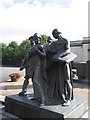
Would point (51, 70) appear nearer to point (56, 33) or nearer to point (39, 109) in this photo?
point (56, 33)

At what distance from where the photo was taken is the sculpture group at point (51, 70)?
4703 mm

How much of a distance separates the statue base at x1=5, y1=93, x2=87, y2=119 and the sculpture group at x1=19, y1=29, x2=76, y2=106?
0.21 m

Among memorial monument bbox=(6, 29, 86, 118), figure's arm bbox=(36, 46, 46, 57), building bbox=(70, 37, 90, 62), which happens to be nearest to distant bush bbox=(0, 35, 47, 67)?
building bbox=(70, 37, 90, 62)

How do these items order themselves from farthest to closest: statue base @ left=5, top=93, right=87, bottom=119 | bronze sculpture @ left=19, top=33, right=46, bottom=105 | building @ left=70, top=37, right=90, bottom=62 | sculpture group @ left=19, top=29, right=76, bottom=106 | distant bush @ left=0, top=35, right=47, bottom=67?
distant bush @ left=0, top=35, right=47, bottom=67 < building @ left=70, top=37, right=90, bottom=62 < bronze sculpture @ left=19, top=33, right=46, bottom=105 < sculpture group @ left=19, top=29, right=76, bottom=106 < statue base @ left=5, top=93, right=87, bottom=119

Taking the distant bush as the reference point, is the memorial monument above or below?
below

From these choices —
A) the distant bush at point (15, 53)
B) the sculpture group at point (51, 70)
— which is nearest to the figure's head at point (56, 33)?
the sculpture group at point (51, 70)

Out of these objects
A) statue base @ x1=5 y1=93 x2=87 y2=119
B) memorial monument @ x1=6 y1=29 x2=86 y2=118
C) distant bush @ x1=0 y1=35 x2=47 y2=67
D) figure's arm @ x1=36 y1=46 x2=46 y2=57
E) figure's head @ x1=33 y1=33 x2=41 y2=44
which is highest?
distant bush @ x1=0 y1=35 x2=47 y2=67

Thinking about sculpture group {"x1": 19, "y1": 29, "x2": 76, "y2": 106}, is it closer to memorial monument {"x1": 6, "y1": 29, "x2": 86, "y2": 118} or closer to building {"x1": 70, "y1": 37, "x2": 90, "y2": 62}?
memorial monument {"x1": 6, "y1": 29, "x2": 86, "y2": 118}

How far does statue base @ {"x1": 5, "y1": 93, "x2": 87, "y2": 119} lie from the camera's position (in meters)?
4.13

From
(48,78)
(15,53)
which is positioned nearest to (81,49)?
(15,53)

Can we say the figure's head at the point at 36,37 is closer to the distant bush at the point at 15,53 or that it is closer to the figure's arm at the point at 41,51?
the figure's arm at the point at 41,51

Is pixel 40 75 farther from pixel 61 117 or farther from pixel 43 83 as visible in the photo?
pixel 61 117

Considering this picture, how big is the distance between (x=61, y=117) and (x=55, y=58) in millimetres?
1565

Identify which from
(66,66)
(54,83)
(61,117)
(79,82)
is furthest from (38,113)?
(79,82)
